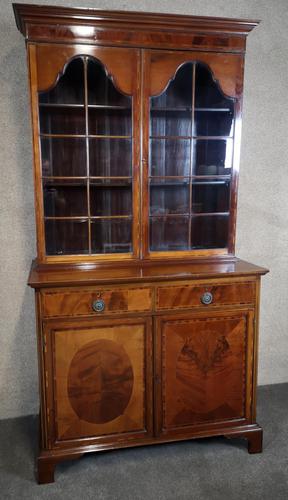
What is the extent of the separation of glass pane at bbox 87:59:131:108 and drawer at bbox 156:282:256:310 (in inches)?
35.2

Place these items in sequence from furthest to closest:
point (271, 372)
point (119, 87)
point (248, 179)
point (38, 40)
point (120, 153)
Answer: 1. point (271, 372)
2. point (248, 179)
3. point (120, 153)
4. point (119, 87)
5. point (38, 40)

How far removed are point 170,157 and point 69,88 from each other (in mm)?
584

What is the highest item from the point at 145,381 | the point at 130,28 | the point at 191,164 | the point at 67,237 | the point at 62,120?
the point at 130,28

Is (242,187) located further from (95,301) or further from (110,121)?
(95,301)

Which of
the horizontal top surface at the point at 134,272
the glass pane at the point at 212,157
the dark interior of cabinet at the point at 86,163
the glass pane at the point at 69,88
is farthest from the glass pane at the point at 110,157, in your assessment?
the horizontal top surface at the point at 134,272

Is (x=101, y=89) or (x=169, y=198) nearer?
(x=101, y=89)

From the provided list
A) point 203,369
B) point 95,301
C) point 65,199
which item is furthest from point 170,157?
point 203,369

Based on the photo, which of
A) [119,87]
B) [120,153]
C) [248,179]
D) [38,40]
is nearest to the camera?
[38,40]

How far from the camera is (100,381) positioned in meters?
1.87

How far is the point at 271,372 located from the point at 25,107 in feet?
7.22

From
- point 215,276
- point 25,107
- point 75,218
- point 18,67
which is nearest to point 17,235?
point 75,218

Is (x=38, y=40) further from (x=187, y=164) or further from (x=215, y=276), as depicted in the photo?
(x=215, y=276)

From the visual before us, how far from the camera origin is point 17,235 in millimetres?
2229

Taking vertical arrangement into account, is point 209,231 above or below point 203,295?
above
